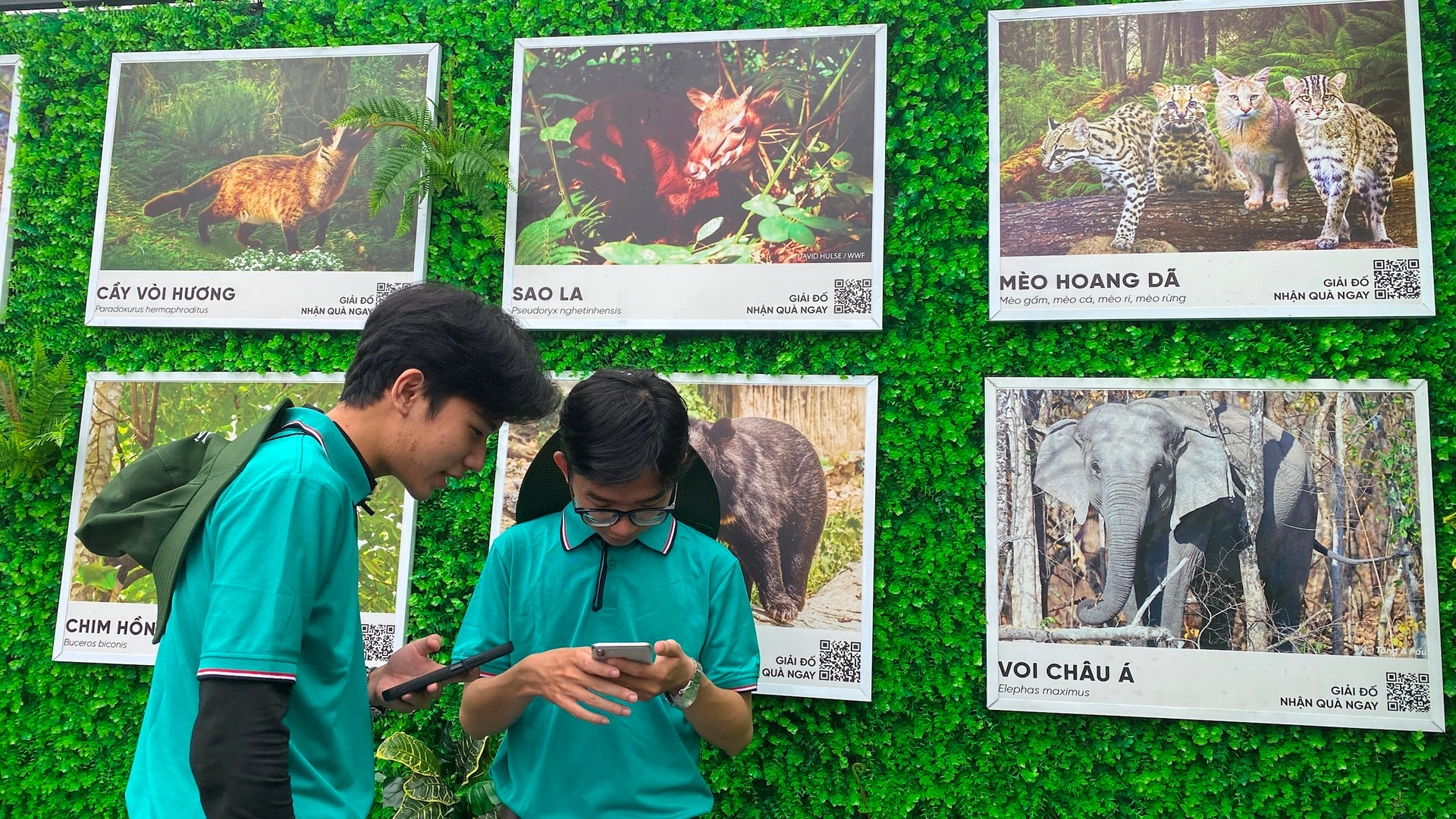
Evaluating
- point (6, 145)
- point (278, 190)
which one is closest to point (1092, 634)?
→ point (278, 190)

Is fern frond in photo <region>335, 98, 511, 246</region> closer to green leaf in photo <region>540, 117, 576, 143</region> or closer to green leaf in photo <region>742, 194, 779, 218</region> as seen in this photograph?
green leaf in photo <region>540, 117, 576, 143</region>

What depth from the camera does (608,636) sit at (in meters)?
2.19

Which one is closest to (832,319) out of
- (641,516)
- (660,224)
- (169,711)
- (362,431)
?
(660,224)

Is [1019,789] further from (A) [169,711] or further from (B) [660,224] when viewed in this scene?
(A) [169,711]

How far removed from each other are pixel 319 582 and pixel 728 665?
1.04 m

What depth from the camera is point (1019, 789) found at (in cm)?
291

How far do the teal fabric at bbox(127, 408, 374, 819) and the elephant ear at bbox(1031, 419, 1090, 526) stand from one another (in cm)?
216

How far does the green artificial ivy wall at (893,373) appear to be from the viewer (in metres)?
2.86

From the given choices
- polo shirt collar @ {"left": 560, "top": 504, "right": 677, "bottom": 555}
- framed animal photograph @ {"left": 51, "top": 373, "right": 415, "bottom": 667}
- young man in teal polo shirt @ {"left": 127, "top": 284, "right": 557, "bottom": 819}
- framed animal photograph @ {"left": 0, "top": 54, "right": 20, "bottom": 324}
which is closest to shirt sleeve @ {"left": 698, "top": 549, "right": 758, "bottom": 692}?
polo shirt collar @ {"left": 560, "top": 504, "right": 677, "bottom": 555}

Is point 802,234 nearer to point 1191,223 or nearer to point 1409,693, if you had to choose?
point 1191,223

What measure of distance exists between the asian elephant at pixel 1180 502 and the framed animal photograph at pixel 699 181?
2.73 feet

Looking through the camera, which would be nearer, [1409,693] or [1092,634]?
[1409,693]

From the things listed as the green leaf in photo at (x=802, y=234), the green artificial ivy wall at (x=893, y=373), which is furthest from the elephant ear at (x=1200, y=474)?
the green leaf in photo at (x=802, y=234)

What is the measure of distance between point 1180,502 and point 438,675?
2.29 meters
